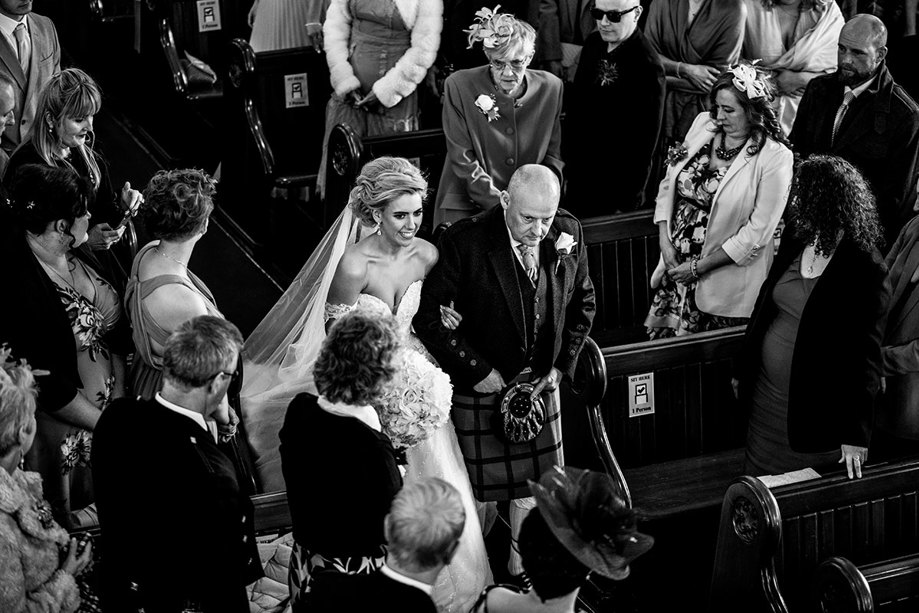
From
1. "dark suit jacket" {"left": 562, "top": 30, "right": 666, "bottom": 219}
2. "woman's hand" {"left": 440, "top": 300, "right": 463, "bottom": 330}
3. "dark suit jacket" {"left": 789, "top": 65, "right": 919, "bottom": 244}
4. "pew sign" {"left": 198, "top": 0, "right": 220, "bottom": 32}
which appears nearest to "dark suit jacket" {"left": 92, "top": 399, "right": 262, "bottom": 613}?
"woman's hand" {"left": 440, "top": 300, "right": 463, "bottom": 330}

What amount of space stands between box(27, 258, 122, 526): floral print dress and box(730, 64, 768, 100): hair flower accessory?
2.71 meters

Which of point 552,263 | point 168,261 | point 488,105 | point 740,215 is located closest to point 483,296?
point 552,263

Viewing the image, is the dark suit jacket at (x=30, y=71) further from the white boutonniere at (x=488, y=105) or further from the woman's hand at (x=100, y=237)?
the white boutonniere at (x=488, y=105)

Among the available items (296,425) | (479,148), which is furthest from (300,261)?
(296,425)

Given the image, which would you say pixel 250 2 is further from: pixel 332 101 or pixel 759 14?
pixel 759 14

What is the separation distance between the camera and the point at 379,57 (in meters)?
6.79

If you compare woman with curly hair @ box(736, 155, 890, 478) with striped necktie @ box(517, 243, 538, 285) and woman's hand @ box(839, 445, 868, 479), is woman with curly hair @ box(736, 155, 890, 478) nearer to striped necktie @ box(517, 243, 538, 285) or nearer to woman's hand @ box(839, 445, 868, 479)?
woman's hand @ box(839, 445, 868, 479)

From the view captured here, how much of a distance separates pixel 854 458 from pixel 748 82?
67.8 inches

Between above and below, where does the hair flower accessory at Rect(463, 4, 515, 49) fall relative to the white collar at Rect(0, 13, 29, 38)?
below

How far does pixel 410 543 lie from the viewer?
2812 millimetres

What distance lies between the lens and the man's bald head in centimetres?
573

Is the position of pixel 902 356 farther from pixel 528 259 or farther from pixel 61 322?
pixel 61 322

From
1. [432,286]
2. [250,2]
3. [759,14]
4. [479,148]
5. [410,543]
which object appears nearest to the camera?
[410,543]

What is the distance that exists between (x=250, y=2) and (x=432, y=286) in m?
5.00
